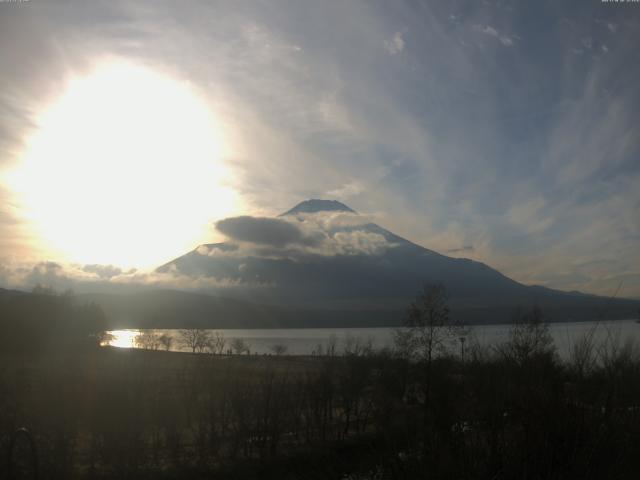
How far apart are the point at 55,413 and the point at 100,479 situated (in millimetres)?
2673

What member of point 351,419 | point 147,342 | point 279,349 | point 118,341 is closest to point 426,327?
point 351,419

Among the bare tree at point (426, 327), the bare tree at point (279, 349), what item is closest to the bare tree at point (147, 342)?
the bare tree at point (426, 327)

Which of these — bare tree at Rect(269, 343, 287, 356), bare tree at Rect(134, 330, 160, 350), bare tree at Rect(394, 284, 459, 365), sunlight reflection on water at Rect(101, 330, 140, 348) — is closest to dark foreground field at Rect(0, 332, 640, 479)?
bare tree at Rect(394, 284, 459, 365)

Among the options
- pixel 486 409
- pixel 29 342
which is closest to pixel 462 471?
pixel 486 409

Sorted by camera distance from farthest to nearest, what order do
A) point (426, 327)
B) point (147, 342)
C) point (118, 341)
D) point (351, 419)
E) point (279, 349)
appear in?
point (118, 341) < point (279, 349) < point (147, 342) < point (426, 327) < point (351, 419)

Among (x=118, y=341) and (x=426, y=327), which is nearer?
(x=426, y=327)

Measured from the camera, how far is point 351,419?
3023 centimetres

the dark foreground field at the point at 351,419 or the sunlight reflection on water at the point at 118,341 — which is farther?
the sunlight reflection on water at the point at 118,341

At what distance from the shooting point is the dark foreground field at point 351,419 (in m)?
4.42

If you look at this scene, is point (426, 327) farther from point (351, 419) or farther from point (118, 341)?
point (118, 341)

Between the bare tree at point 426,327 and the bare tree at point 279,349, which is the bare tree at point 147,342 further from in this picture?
the bare tree at point 279,349

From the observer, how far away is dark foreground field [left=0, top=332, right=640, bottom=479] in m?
4.42

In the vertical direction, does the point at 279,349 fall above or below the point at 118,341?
below

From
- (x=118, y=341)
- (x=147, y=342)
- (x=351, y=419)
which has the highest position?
(x=147, y=342)
